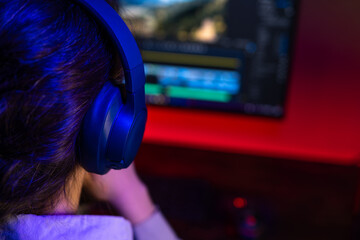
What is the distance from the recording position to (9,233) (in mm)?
630

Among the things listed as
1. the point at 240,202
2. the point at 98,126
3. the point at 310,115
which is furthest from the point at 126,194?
the point at 310,115

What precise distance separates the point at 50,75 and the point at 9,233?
28 centimetres

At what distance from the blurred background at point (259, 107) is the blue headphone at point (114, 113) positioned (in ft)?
1.91

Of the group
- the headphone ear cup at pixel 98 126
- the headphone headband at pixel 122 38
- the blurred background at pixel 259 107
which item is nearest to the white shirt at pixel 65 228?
the headphone ear cup at pixel 98 126

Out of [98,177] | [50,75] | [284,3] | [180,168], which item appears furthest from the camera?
[180,168]

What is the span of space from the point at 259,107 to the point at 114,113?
784 millimetres

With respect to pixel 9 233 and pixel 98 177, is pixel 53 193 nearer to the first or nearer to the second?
pixel 9 233

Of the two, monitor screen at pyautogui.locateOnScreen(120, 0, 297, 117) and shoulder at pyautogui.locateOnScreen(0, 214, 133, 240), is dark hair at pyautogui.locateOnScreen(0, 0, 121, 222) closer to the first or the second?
shoulder at pyautogui.locateOnScreen(0, 214, 133, 240)

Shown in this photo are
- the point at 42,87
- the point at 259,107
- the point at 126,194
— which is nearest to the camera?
the point at 42,87

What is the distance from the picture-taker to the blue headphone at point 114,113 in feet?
1.81

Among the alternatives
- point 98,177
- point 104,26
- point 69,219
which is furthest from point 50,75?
point 98,177

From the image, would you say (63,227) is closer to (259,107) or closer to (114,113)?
(114,113)

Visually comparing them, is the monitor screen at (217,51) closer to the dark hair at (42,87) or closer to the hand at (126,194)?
the hand at (126,194)

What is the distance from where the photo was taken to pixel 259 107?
1.30m
